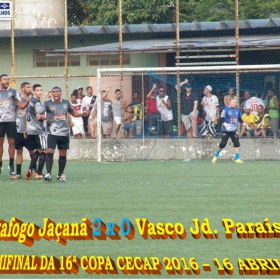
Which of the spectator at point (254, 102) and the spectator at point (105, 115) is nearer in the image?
the spectator at point (254, 102)

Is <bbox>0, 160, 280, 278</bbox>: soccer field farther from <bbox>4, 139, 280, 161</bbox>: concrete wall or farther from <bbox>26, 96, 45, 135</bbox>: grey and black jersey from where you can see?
<bbox>4, 139, 280, 161</bbox>: concrete wall

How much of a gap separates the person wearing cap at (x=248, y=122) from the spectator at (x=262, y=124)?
0.11 meters

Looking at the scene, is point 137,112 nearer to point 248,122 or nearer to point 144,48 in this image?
point 144,48

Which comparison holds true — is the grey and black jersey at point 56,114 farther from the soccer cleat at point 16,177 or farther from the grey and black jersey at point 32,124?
the soccer cleat at point 16,177

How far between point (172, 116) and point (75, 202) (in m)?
12.7

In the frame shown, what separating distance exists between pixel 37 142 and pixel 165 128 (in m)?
7.90

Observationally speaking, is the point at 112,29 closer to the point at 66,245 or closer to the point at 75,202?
the point at 75,202

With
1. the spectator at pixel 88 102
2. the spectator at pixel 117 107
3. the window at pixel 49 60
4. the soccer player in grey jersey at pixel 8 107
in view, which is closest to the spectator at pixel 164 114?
the spectator at pixel 117 107

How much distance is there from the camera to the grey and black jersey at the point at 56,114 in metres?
18.6

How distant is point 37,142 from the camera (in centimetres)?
1980

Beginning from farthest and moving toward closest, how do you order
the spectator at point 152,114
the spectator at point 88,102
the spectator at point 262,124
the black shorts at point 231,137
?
1. the spectator at point 88,102
2. the spectator at point 152,114
3. the spectator at point 262,124
4. the black shorts at point 231,137

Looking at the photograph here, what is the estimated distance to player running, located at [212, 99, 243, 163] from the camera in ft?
83.9

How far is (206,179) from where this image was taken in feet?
63.5

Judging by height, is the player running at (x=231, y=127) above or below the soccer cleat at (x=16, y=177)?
above
